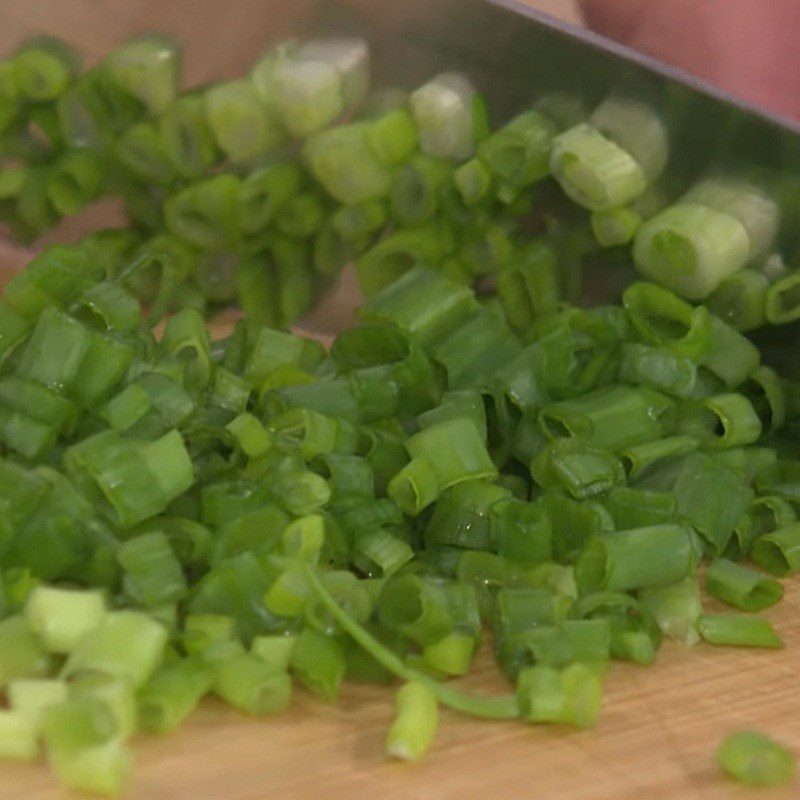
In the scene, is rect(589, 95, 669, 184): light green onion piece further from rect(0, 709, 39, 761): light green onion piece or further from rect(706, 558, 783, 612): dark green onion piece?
rect(0, 709, 39, 761): light green onion piece

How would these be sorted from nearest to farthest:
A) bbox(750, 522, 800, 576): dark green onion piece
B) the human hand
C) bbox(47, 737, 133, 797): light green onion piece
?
bbox(47, 737, 133, 797): light green onion piece → bbox(750, 522, 800, 576): dark green onion piece → the human hand

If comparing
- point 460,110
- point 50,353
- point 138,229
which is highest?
point 460,110

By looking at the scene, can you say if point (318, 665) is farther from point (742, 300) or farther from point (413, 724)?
point (742, 300)

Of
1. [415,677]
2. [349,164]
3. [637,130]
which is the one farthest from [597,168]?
[415,677]

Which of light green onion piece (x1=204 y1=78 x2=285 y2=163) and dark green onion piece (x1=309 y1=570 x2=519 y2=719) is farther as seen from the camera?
light green onion piece (x1=204 y1=78 x2=285 y2=163)

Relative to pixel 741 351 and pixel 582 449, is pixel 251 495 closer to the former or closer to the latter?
pixel 582 449

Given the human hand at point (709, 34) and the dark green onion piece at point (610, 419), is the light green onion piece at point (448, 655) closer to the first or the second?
the dark green onion piece at point (610, 419)

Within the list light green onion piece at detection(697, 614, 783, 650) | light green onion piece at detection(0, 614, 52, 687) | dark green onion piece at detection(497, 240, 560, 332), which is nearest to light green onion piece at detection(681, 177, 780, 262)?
dark green onion piece at detection(497, 240, 560, 332)

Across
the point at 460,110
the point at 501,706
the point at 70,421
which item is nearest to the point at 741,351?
the point at 460,110
